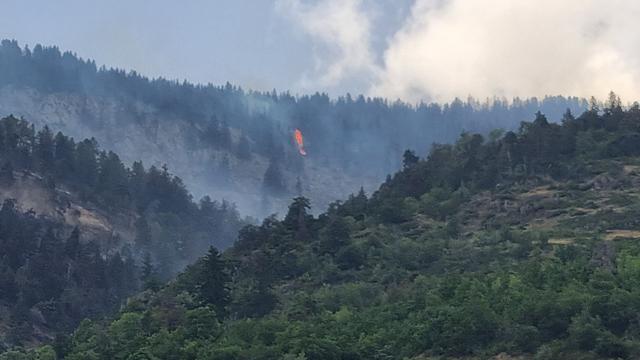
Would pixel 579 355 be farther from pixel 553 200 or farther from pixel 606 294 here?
pixel 553 200

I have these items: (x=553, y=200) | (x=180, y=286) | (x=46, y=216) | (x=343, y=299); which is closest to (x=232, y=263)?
(x=180, y=286)

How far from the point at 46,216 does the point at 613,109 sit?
91885 mm

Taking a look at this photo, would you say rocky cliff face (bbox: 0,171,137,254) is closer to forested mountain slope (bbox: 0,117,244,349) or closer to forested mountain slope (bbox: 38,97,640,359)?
forested mountain slope (bbox: 0,117,244,349)

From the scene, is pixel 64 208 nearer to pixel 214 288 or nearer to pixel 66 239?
pixel 66 239

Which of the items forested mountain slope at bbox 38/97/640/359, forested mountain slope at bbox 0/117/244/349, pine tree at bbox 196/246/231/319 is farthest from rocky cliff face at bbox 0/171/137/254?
pine tree at bbox 196/246/231/319

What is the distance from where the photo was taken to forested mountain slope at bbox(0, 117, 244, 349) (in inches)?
5354

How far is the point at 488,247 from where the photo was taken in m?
91.2

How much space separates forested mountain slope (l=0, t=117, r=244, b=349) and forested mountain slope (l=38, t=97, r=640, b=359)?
32363 millimetres

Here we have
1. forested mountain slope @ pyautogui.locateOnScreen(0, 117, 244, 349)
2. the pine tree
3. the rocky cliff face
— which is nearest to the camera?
the pine tree

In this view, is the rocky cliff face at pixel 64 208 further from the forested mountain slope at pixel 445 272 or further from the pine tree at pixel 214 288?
the pine tree at pixel 214 288

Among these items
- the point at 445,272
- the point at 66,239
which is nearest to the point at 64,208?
the point at 66,239

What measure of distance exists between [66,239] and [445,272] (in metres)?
94.8

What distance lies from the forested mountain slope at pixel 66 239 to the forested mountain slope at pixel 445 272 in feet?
106

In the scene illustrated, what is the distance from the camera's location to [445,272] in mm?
87250
